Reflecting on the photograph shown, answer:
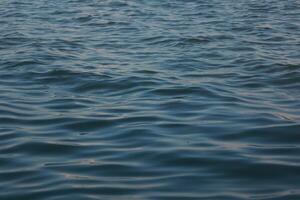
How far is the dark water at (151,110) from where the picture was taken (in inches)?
235

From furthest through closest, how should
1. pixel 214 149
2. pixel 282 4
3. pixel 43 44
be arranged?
pixel 282 4, pixel 43 44, pixel 214 149

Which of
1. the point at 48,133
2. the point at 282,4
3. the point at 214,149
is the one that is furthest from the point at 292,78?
the point at 282,4

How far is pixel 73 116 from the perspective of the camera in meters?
8.35

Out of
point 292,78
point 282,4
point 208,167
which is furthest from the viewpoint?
point 282,4

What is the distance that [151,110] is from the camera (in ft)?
28.3

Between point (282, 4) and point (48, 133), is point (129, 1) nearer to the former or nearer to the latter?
point (282, 4)

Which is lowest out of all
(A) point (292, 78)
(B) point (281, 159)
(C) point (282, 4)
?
(C) point (282, 4)

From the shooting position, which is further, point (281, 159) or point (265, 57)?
point (265, 57)

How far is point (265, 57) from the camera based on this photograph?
485 inches

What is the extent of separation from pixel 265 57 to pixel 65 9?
10.1 meters

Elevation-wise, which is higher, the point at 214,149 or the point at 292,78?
the point at 214,149

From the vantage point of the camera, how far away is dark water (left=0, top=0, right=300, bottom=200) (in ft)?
19.6

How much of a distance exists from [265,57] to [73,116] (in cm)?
538

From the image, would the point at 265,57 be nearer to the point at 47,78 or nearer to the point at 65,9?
the point at 47,78
